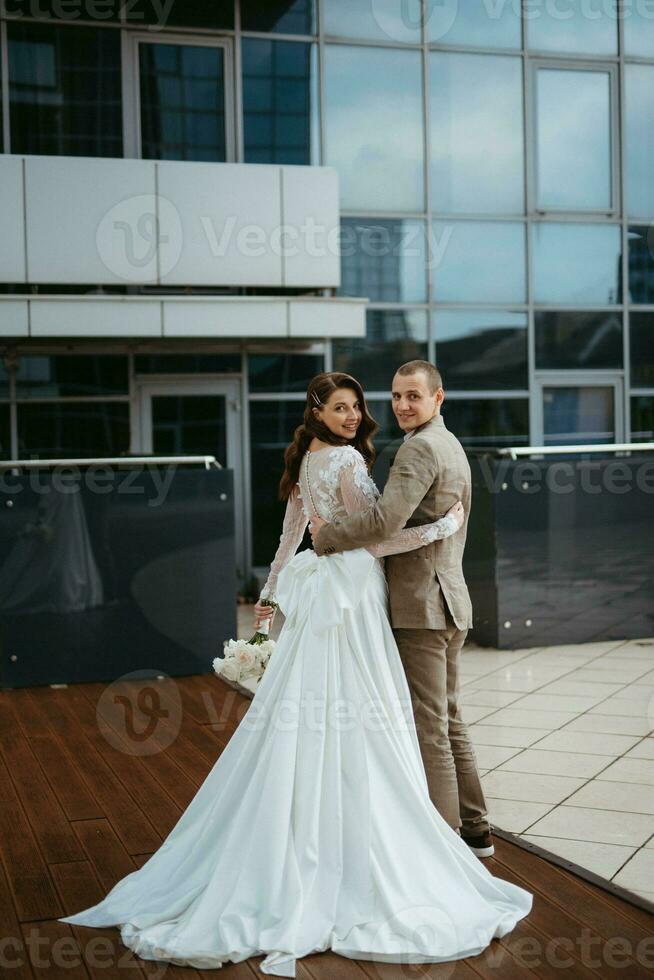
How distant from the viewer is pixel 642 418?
13.0 m

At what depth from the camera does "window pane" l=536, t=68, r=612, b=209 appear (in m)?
12.6

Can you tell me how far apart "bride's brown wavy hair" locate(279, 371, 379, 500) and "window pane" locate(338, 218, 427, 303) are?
8098mm

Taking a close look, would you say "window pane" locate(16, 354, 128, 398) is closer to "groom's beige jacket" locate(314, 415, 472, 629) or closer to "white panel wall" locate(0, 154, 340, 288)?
"white panel wall" locate(0, 154, 340, 288)

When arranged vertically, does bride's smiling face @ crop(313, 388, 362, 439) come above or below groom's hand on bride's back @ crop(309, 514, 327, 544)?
above

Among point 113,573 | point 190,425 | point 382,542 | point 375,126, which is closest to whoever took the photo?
point 382,542

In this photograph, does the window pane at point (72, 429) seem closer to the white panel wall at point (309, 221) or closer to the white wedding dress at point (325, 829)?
the white panel wall at point (309, 221)

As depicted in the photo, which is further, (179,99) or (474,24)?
(474,24)

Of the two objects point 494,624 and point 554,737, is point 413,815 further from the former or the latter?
point 494,624

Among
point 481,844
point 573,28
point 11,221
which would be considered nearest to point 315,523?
point 481,844

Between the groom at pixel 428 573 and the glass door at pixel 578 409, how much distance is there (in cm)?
885

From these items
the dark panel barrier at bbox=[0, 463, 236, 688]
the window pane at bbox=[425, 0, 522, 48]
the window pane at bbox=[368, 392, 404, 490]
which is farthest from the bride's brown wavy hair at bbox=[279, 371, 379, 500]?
the window pane at bbox=[425, 0, 522, 48]

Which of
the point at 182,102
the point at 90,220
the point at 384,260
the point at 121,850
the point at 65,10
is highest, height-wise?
the point at 65,10

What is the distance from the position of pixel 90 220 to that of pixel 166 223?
691 millimetres

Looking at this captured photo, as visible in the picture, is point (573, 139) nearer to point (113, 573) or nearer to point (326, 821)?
point (113, 573)
